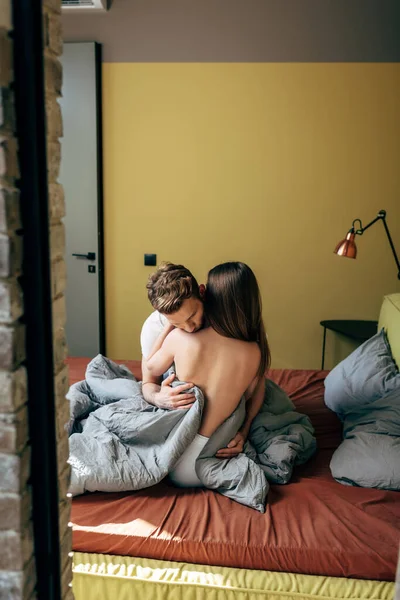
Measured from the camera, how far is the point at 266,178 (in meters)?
3.90

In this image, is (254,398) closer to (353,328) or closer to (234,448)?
(234,448)

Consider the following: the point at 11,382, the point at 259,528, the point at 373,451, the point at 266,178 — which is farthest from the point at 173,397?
the point at 266,178

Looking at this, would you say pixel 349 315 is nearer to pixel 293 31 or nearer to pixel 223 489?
pixel 293 31

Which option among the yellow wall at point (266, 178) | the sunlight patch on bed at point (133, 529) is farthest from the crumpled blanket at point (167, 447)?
the yellow wall at point (266, 178)

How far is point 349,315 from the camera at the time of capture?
13.2 feet

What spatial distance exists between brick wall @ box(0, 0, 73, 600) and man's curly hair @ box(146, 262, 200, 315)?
0.96 metres

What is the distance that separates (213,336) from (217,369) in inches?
4.7

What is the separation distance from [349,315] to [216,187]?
50.8 inches

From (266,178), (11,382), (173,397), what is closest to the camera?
(11,382)

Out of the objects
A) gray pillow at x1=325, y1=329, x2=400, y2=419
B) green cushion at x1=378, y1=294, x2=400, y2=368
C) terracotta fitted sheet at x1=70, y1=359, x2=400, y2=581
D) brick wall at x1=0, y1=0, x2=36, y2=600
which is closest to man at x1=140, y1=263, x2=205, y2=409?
terracotta fitted sheet at x1=70, y1=359, x2=400, y2=581

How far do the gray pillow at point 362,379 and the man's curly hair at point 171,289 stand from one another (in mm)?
847

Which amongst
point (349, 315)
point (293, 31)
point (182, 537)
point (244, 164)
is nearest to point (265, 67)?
point (293, 31)

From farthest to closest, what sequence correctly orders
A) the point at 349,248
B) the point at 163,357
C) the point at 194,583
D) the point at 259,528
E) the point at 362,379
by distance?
the point at 349,248 → the point at 362,379 → the point at 163,357 → the point at 259,528 → the point at 194,583

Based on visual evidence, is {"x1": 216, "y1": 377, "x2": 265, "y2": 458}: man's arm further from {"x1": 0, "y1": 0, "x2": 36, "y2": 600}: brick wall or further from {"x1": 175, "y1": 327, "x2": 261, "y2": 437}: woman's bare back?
{"x1": 0, "y1": 0, "x2": 36, "y2": 600}: brick wall
